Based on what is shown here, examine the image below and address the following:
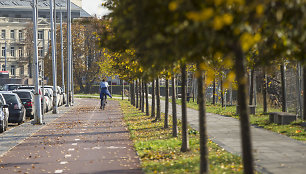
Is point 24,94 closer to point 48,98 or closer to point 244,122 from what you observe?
point 48,98

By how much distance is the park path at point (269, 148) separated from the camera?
10202mm

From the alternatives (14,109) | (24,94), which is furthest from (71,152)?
(24,94)

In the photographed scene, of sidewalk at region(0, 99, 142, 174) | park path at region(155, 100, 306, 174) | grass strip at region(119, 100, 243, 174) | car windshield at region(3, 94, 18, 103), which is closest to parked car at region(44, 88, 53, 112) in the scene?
car windshield at region(3, 94, 18, 103)

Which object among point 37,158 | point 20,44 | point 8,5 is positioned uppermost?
point 8,5

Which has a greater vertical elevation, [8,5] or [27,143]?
[8,5]

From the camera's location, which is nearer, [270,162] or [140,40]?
[140,40]

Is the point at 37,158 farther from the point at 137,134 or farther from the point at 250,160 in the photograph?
the point at 250,160

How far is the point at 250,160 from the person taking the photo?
7.36m

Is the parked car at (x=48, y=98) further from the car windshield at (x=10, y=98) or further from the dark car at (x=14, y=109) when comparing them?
the dark car at (x=14, y=109)

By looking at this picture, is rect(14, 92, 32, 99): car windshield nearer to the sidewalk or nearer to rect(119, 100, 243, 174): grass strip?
the sidewalk

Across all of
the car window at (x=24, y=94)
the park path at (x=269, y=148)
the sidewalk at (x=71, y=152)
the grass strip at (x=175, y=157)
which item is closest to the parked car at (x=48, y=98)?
the car window at (x=24, y=94)

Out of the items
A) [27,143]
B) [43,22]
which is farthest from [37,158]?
[43,22]

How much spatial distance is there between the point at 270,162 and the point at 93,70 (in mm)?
73240

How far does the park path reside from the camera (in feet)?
33.5
